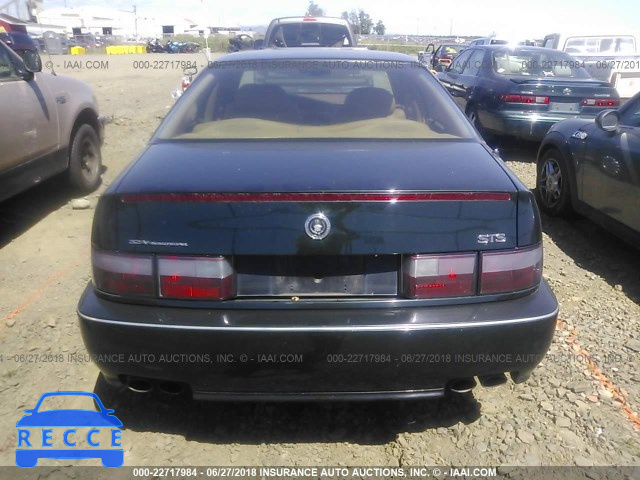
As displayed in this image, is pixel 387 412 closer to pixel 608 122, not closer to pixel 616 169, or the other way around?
pixel 616 169

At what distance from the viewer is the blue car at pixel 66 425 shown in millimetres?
2525

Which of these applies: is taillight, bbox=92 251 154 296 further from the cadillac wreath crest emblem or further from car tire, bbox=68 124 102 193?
car tire, bbox=68 124 102 193

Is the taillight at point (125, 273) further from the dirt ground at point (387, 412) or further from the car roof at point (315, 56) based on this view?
the car roof at point (315, 56)

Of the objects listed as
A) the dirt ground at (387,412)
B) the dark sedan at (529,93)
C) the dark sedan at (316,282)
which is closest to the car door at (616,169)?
the dirt ground at (387,412)

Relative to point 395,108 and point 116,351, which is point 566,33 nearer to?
point 395,108

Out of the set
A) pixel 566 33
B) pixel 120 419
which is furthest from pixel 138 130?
pixel 566 33

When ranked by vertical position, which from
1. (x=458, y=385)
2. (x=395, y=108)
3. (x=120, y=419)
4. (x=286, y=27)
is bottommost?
(x=120, y=419)

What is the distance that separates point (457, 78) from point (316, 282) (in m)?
8.46

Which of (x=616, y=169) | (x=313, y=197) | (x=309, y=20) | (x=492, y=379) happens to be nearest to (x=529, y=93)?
(x=616, y=169)

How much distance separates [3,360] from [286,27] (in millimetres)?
9482

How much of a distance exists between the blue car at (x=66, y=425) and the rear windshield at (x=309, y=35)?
31.2 feet

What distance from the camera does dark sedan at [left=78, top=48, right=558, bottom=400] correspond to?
7.00 ft

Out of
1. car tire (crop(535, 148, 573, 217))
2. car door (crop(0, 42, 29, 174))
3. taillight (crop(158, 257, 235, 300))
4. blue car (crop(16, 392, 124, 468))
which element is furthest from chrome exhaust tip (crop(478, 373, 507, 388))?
car door (crop(0, 42, 29, 174))

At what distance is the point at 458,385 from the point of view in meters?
2.38
